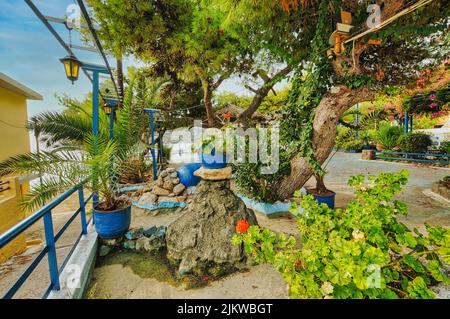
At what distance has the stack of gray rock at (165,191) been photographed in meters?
5.25

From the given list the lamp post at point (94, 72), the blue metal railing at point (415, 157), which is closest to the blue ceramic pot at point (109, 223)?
the lamp post at point (94, 72)

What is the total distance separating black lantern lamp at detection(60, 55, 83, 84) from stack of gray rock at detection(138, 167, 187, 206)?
303 cm

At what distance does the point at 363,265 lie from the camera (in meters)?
1.37

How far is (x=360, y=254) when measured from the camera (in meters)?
1.46

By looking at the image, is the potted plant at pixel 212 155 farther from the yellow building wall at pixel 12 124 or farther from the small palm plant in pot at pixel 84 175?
the yellow building wall at pixel 12 124

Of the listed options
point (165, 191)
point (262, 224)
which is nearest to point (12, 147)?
point (165, 191)

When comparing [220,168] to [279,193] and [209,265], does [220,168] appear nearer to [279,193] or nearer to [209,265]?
[209,265]

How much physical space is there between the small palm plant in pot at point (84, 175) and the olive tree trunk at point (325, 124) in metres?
3.40

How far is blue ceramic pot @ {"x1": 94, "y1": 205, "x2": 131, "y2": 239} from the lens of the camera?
3049mm

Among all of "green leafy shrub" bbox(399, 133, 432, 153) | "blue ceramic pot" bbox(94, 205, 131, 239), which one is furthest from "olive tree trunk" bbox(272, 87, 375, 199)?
"green leafy shrub" bbox(399, 133, 432, 153)
